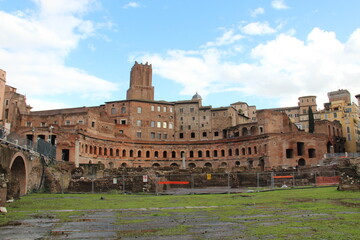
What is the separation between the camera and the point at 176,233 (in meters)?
10.3

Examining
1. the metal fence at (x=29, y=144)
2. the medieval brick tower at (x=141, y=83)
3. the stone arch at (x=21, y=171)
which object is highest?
the medieval brick tower at (x=141, y=83)

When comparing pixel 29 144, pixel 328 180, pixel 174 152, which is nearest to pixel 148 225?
pixel 29 144

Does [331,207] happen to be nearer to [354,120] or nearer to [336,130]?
[336,130]

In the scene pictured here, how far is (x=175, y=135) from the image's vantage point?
84.2 meters

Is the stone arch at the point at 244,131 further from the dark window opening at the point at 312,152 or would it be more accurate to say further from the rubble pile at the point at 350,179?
the rubble pile at the point at 350,179

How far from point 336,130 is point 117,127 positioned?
46.8 meters

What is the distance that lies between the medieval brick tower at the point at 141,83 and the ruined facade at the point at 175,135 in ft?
1.59

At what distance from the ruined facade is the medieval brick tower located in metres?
0.49

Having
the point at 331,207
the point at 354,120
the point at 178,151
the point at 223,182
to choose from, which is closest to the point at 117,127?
the point at 178,151

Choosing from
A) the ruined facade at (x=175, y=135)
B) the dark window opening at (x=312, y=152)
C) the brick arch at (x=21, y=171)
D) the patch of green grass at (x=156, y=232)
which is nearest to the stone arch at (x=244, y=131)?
the ruined facade at (x=175, y=135)

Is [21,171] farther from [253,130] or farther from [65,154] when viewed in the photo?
[253,130]

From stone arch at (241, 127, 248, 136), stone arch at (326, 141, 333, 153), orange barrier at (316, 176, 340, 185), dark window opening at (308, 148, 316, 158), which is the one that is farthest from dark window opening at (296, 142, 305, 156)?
orange barrier at (316, 176, 340, 185)

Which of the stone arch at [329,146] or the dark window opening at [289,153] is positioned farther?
the stone arch at [329,146]

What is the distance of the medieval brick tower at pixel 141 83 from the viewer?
92250 mm
